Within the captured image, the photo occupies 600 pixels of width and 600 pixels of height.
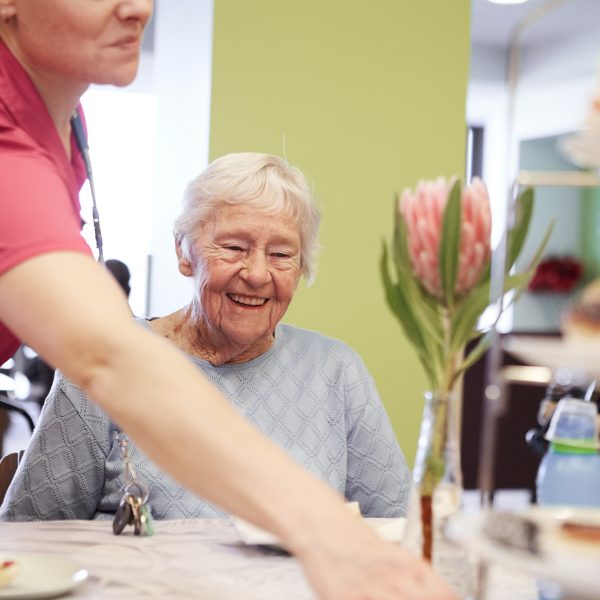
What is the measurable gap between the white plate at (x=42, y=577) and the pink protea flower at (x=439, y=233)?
509 mm

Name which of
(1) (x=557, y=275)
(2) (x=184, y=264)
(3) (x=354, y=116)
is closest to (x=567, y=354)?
(1) (x=557, y=275)

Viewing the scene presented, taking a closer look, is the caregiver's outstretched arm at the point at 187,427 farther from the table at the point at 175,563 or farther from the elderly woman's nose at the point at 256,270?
Result: the elderly woman's nose at the point at 256,270

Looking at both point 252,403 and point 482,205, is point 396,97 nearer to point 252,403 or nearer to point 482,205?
point 252,403

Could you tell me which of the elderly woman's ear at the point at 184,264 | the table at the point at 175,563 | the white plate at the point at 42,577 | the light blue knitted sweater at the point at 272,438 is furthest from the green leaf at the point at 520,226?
the elderly woman's ear at the point at 184,264

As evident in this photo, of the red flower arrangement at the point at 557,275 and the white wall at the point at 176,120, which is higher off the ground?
the white wall at the point at 176,120

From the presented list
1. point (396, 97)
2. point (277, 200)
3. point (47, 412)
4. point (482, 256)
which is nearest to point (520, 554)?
point (482, 256)

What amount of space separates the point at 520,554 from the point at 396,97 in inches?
101

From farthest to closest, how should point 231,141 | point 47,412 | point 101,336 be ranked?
point 231,141
point 47,412
point 101,336

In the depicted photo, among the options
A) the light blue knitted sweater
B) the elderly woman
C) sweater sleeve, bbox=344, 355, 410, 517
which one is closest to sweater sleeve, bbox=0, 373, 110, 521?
the light blue knitted sweater

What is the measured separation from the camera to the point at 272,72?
117 inches

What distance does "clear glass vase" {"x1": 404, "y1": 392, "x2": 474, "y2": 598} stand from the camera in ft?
3.12

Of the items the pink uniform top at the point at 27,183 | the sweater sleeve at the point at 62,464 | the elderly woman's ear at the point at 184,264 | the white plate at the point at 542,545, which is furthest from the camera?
the elderly woman's ear at the point at 184,264

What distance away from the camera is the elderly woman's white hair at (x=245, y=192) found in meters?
1.90

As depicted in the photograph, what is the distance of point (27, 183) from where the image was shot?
95 centimetres
